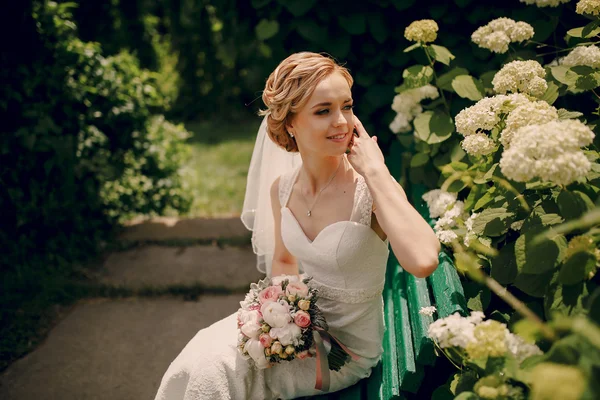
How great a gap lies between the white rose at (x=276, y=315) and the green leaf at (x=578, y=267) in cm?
103

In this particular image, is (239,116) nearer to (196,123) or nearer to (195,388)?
(196,123)

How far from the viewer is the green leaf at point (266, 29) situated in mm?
4457

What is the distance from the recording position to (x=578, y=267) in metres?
1.55

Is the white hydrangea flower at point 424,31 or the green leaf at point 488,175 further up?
the white hydrangea flower at point 424,31

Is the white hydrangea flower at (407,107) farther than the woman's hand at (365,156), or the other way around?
the white hydrangea flower at (407,107)

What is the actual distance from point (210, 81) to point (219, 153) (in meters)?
2.57

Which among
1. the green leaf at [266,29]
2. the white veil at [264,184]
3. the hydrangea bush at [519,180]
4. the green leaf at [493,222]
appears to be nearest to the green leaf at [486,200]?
the hydrangea bush at [519,180]

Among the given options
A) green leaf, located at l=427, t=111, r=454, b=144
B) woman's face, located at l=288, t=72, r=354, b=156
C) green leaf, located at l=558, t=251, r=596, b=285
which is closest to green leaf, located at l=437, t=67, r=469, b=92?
green leaf, located at l=427, t=111, r=454, b=144

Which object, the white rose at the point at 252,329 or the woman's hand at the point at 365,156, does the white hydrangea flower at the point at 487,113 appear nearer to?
the woman's hand at the point at 365,156

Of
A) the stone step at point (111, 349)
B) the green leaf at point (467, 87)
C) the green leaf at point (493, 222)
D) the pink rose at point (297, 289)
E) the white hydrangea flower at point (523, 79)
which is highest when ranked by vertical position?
the white hydrangea flower at point (523, 79)

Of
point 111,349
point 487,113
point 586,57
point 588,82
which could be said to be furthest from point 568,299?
point 111,349

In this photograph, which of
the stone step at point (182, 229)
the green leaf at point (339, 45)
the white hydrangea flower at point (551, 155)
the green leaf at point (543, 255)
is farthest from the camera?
the stone step at point (182, 229)

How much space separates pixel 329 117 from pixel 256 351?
103 centimetres

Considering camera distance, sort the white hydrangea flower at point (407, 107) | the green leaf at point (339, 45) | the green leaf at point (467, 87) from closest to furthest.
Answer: the green leaf at point (467, 87)
the white hydrangea flower at point (407, 107)
the green leaf at point (339, 45)
